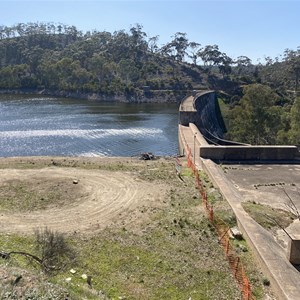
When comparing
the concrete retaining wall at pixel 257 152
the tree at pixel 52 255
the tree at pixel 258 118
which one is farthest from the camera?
the tree at pixel 258 118

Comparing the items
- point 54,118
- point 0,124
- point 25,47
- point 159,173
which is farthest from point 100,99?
point 159,173

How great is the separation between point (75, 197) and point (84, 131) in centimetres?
3379

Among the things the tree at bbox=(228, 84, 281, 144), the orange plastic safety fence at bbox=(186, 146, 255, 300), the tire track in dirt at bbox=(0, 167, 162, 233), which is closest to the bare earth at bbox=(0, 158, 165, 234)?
the tire track in dirt at bbox=(0, 167, 162, 233)

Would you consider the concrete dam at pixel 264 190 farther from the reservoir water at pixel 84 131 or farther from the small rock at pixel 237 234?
the reservoir water at pixel 84 131

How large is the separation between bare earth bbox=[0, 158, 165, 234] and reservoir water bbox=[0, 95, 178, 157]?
1666 cm

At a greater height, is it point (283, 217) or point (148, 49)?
point (148, 49)

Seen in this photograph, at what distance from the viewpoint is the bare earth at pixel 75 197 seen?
16.0 m

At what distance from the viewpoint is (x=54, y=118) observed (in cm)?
6359

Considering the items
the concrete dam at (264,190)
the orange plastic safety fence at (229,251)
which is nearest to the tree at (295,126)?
the concrete dam at (264,190)

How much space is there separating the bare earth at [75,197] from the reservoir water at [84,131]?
54.7ft

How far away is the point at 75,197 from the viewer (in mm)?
18984

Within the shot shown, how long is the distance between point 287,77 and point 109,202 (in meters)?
101

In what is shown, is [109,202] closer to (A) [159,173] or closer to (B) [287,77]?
(A) [159,173]

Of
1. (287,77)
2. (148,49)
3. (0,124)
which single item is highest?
(148,49)
